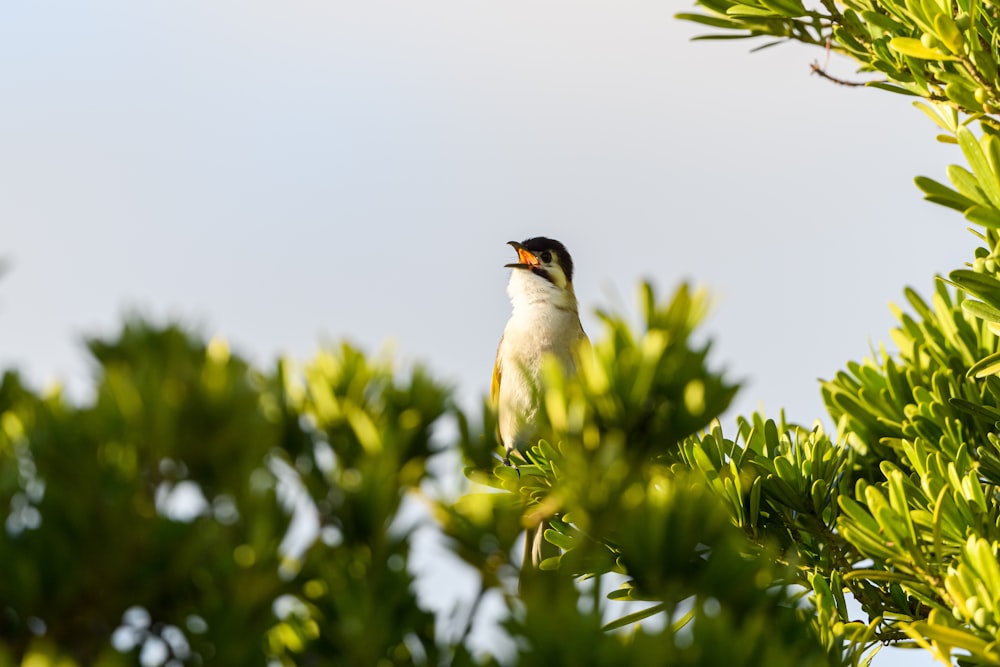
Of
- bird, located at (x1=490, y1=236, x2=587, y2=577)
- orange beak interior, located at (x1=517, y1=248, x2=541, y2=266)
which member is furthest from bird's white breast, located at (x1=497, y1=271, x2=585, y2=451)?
orange beak interior, located at (x1=517, y1=248, x2=541, y2=266)

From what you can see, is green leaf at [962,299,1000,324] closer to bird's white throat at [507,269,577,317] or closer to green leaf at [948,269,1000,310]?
green leaf at [948,269,1000,310]

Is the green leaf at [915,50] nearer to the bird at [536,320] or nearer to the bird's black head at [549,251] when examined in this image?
the bird at [536,320]

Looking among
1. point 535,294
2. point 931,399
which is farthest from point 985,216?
point 535,294

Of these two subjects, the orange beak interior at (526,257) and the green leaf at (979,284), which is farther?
the orange beak interior at (526,257)

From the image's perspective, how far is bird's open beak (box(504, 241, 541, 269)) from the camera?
768 cm

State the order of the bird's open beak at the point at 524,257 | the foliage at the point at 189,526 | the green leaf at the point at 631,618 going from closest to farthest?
the foliage at the point at 189,526 → the green leaf at the point at 631,618 → the bird's open beak at the point at 524,257

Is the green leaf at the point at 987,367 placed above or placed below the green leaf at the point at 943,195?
below

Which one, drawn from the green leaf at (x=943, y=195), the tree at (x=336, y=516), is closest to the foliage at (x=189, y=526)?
the tree at (x=336, y=516)

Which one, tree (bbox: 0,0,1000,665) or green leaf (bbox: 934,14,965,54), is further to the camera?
green leaf (bbox: 934,14,965,54)

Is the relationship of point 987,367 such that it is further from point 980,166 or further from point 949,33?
point 949,33

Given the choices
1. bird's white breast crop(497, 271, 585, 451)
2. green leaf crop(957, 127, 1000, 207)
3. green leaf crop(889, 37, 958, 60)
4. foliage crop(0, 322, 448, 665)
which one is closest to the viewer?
foliage crop(0, 322, 448, 665)

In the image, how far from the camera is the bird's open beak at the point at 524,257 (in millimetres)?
7685

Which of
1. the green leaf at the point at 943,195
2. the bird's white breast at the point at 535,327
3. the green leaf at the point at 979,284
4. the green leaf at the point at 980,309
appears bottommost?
the bird's white breast at the point at 535,327

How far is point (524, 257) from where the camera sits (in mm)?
8055
